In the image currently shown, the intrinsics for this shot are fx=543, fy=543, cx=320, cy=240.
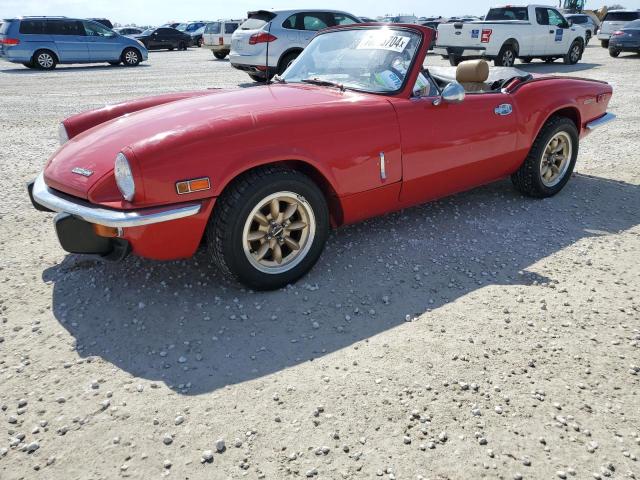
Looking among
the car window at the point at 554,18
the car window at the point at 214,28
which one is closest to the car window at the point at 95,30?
the car window at the point at 214,28

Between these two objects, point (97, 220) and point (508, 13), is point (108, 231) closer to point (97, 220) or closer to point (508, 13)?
point (97, 220)

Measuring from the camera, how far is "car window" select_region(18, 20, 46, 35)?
16.3 meters

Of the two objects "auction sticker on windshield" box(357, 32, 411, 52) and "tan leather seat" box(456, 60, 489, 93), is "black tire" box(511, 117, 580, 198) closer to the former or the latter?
"tan leather seat" box(456, 60, 489, 93)

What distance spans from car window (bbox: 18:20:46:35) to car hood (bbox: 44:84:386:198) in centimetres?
1586

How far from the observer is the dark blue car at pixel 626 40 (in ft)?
59.0

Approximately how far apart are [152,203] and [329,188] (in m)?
1.08

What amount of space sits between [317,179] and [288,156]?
0.35 meters

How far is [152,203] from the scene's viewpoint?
8.84ft

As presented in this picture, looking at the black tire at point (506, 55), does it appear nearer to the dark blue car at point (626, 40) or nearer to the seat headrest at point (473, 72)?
the dark blue car at point (626, 40)

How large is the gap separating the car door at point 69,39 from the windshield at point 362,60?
15.8 m

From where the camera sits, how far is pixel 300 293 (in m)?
3.17

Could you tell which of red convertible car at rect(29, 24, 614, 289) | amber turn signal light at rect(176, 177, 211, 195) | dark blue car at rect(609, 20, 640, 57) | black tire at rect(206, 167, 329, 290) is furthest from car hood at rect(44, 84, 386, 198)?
dark blue car at rect(609, 20, 640, 57)

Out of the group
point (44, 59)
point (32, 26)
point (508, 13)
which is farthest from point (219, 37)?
point (508, 13)

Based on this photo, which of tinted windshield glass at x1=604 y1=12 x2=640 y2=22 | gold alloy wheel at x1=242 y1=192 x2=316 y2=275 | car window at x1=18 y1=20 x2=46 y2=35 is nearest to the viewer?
gold alloy wheel at x1=242 y1=192 x2=316 y2=275
